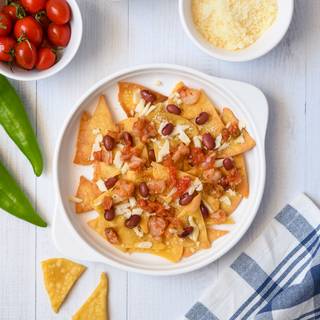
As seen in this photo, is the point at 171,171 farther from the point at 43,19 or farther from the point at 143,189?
the point at 43,19

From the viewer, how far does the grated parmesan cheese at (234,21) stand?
2.10 m

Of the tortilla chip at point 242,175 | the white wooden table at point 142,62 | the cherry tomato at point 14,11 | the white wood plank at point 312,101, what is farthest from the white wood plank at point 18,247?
the white wood plank at point 312,101

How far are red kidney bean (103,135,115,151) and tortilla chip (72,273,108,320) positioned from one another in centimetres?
47

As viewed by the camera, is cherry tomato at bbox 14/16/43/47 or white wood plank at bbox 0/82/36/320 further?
white wood plank at bbox 0/82/36/320

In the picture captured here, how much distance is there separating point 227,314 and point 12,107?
1.06m

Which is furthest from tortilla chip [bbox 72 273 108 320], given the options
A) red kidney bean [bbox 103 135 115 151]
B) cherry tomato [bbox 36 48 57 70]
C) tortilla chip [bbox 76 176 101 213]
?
cherry tomato [bbox 36 48 57 70]

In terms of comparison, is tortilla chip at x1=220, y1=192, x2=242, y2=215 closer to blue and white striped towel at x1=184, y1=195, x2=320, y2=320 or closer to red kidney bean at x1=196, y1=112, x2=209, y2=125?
blue and white striped towel at x1=184, y1=195, x2=320, y2=320

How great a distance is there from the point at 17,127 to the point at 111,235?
504 mm

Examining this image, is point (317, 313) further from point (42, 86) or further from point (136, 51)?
point (42, 86)

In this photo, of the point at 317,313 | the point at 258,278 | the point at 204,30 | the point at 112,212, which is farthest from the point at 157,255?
the point at 204,30

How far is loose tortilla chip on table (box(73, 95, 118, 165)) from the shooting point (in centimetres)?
217

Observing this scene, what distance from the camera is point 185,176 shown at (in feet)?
7.04

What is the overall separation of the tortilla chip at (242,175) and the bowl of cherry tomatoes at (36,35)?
671 millimetres

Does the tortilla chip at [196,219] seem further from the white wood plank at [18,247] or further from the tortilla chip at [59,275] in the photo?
the white wood plank at [18,247]
